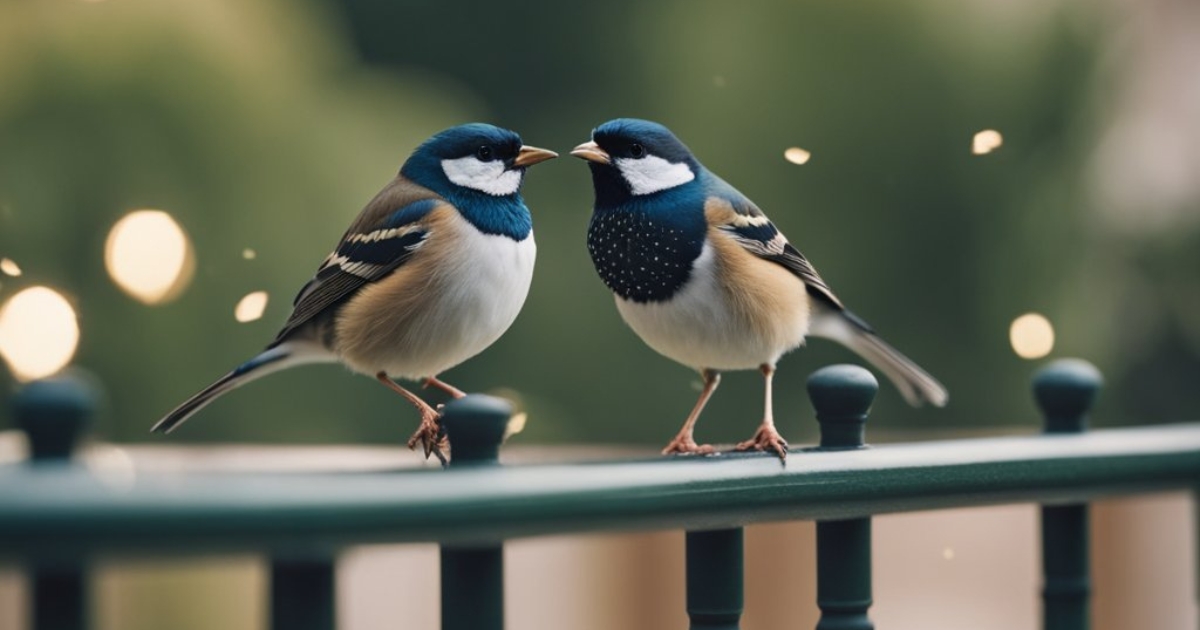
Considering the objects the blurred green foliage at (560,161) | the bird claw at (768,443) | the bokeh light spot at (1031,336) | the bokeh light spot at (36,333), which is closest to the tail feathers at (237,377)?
the bird claw at (768,443)

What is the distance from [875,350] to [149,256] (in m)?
0.74

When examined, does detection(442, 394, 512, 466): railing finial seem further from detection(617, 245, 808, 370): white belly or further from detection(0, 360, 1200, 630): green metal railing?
detection(617, 245, 808, 370): white belly

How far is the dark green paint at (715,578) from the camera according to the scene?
68 centimetres

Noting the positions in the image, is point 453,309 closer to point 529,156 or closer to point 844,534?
point 529,156

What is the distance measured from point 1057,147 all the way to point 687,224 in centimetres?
140

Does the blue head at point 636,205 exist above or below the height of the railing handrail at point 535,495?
above

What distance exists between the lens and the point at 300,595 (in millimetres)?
500

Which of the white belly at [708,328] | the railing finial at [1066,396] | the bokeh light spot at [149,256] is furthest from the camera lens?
the bokeh light spot at [149,256]

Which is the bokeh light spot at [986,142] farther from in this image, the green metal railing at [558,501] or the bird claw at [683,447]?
the bird claw at [683,447]

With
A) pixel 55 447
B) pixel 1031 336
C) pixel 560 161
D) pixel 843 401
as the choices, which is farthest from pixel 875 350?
pixel 1031 336

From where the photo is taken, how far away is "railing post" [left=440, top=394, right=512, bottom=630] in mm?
548

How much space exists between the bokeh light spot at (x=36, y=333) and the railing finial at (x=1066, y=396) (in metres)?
0.68

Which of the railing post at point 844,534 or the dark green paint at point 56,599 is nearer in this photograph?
the dark green paint at point 56,599

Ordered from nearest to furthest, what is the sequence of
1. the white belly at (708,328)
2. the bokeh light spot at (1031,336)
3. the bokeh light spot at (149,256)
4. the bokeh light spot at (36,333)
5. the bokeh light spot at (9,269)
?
the white belly at (708,328) < the bokeh light spot at (36,333) < the bokeh light spot at (9,269) < the bokeh light spot at (149,256) < the bokeh light spot at (1031,336)
